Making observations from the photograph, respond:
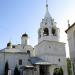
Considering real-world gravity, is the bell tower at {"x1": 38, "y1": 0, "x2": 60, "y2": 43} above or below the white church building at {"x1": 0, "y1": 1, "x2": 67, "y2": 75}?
above

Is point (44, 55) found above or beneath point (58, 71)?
above

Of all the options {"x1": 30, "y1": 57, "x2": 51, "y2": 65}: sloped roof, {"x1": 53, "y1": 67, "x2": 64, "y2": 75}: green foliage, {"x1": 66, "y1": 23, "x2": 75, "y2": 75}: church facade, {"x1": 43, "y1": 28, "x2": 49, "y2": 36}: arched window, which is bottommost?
{"x1": 53, "y1": 67, "x2": 64, "y2": 75}: green foliage

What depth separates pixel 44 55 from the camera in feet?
111

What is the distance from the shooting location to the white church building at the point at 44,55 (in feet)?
107

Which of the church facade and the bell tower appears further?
the bell tower

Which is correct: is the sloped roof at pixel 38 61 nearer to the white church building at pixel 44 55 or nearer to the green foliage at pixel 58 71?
the white church building at pixel 44 55

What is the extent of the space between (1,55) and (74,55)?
19617 mm

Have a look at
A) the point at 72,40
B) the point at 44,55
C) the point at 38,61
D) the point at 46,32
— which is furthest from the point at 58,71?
the point at 72,40

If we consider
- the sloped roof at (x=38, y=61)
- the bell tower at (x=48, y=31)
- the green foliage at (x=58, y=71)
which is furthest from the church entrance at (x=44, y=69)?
Result: the bell tower at (x=48, y=31)

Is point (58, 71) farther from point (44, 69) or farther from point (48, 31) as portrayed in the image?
point (48, 31)

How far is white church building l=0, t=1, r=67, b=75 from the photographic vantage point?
32656mm

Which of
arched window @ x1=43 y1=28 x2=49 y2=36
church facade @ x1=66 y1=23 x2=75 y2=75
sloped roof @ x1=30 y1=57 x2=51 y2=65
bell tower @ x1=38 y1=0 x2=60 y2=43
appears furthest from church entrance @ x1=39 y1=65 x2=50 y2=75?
church facade @ x1=66 y1=23 x2=75 y2=75

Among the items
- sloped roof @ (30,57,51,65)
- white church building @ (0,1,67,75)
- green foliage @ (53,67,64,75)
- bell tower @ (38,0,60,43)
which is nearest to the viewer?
green foliage @ (53,67,64,75)

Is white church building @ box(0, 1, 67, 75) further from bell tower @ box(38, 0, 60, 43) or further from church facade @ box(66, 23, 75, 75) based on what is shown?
church facade @ box(66, 23, 75, 75)
